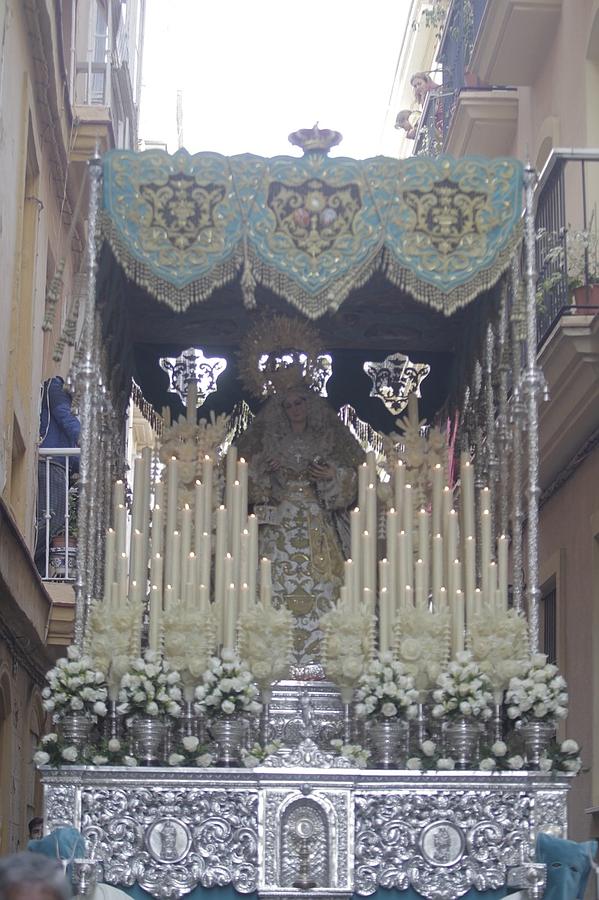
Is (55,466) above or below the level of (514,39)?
below

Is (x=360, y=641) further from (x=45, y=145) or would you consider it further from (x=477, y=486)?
(x=45, y=145)

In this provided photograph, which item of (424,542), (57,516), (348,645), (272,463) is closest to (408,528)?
(424,542)

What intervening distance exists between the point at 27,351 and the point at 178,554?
181 inches

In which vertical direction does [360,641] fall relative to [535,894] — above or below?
above

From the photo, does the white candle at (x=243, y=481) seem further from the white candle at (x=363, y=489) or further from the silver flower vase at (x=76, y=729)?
the silver flower vase at (x=76, y=729)

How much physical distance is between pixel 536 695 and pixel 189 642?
1.63 m

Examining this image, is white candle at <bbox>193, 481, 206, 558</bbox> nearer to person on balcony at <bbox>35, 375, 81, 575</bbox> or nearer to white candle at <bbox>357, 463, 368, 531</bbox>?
white candle at <bbox>357, 463, 368, 531</bbox>

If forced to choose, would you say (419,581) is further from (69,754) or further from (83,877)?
(83,877)

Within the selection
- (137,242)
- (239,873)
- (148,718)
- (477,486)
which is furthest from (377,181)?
(239,873)

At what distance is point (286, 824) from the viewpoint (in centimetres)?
760

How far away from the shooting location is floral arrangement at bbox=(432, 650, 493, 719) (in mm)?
7668

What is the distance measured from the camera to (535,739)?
25.3 feet

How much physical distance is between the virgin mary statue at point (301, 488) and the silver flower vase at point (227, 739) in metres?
1.62

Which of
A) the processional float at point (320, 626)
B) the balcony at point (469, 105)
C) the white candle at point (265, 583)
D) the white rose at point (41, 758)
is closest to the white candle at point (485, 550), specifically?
the processional float at point (320, 626)
